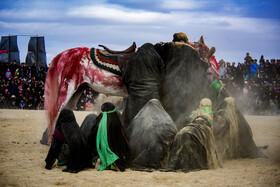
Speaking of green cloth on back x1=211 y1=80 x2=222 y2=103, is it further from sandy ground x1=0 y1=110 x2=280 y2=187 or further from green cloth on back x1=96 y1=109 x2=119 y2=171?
green cloth on back x1=96 y1=109 x2=119 y2=171

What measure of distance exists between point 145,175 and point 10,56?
2418cm

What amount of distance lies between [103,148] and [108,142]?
0.39ft

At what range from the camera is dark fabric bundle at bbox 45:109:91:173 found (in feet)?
17.9

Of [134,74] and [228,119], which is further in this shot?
[134,74]

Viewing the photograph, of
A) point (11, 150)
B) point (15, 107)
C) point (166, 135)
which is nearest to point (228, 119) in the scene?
point (166, 135)

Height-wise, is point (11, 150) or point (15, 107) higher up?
point (11, 150)

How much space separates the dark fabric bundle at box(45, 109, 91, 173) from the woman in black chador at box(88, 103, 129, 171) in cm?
16

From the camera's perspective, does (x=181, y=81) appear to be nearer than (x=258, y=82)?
Yes

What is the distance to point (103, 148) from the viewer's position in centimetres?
553

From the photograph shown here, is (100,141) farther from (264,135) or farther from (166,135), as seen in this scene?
(264,135)

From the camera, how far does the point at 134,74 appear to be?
6992mm

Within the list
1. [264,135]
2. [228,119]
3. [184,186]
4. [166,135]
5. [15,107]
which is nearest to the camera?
[184,186]

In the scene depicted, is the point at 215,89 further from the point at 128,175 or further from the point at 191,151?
the point at 128,175

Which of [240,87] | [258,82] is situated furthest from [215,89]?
[258,82]
